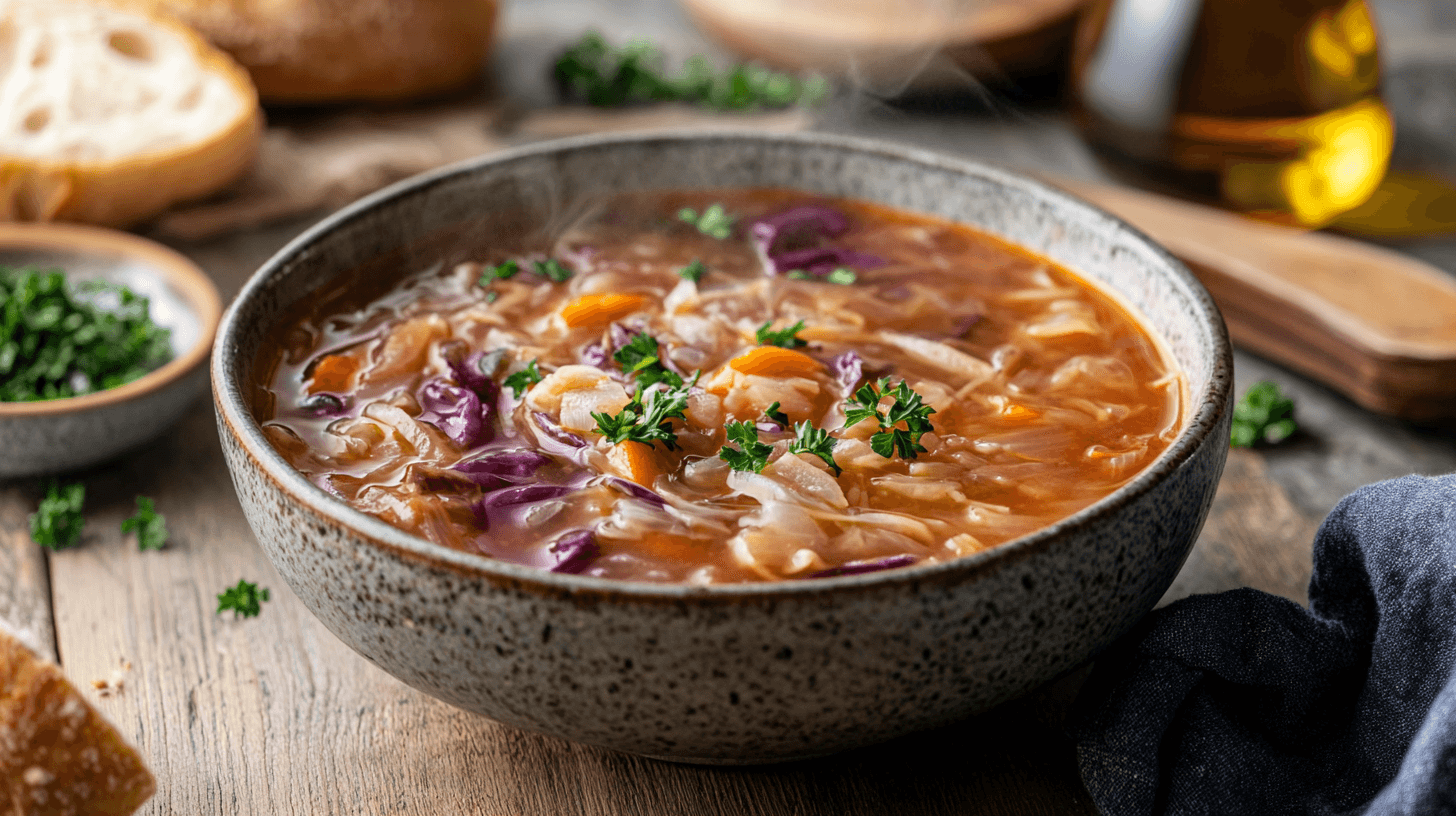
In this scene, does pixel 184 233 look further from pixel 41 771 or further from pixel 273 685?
pixel 41 771

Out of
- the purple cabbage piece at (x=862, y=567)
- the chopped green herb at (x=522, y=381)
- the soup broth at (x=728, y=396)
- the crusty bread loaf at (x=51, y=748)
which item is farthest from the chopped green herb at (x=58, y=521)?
the purple cabbage piece at (x=862, y=567)

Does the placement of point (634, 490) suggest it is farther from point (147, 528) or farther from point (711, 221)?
point (147, 528)

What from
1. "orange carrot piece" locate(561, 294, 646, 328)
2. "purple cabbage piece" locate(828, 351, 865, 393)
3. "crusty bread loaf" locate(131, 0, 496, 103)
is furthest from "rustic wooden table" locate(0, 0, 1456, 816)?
"crusty bread loaf" locate(131, 0, 496, 103)

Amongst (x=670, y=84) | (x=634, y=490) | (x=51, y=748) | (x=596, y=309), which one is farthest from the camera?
(x=670, y=84)

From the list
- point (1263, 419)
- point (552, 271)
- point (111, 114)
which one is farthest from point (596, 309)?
point (111, 114)

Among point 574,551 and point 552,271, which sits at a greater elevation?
point 574,551

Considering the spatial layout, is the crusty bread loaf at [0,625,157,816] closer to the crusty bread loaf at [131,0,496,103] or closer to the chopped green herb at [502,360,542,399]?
the chopped green herb at [502,360,542,399]

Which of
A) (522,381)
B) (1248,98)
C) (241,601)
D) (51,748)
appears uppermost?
(1248,98)
